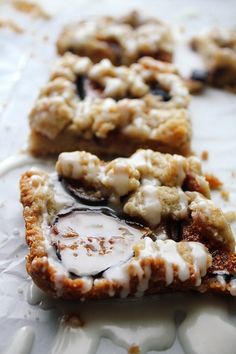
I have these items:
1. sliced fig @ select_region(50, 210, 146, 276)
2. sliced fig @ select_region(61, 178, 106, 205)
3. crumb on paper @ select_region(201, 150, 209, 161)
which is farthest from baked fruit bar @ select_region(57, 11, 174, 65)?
sliced fig @ select_region(50, 210, 146, 276)

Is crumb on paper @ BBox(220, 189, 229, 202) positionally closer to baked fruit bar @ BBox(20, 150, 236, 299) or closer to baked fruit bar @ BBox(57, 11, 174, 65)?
baked fruit bar @ BBox(20, 150, 236, 299)

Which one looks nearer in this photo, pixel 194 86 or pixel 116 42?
pixel 194 86

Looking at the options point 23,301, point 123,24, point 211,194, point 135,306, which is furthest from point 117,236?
point 123,24

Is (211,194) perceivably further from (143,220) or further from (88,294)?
(88,294)

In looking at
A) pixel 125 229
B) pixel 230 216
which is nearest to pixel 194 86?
pixel 230 216

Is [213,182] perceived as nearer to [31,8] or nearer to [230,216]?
[230,216]
